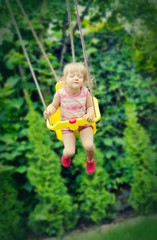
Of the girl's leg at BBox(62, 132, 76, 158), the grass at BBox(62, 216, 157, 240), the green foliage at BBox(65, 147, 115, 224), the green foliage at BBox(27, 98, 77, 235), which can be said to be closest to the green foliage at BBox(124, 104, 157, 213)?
the grass at BBox(62, 216, 157, 240)

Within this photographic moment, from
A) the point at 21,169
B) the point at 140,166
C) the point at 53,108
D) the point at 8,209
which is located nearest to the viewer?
the point at 53,108

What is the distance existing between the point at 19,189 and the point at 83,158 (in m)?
0.61

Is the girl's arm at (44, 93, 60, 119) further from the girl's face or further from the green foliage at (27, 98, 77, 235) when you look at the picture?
the green foliage at (27, 98, 77, 235)

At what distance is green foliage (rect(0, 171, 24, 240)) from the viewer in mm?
4602

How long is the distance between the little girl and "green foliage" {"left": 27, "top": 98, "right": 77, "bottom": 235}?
225 cm

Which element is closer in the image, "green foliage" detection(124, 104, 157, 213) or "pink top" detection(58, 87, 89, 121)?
"pink top" detection(58, 87, 89, 121)

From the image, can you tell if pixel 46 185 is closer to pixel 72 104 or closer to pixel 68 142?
pixel 68 142

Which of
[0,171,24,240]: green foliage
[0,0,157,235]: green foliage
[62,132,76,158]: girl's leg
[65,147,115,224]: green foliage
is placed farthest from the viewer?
[65,147,115,224]: green foliage

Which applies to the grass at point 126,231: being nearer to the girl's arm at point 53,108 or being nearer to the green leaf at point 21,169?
the green leaf at point 21,169

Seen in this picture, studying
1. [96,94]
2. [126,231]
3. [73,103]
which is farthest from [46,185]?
[73,103]

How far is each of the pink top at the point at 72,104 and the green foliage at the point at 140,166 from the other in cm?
256

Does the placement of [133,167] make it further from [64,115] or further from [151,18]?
[64,115]

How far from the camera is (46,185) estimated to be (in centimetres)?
467

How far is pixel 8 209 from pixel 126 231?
0.98m
